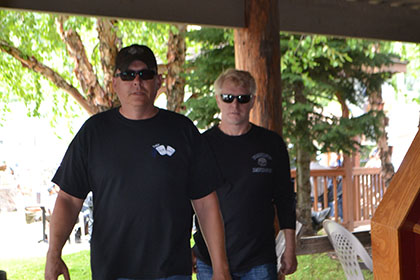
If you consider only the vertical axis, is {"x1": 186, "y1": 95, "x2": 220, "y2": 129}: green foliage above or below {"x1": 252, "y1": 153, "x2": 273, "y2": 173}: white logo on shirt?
above

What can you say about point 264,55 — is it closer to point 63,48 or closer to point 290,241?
point 290,241

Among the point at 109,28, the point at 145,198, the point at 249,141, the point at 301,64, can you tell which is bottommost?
the point at 145,198

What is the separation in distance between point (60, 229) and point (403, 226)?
51.4 inches

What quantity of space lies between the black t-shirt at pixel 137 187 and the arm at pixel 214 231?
101 mm

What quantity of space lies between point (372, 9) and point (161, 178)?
Answer: 513 centimetres

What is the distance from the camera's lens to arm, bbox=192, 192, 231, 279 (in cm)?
258

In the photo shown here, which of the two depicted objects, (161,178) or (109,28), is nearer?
(161,178)

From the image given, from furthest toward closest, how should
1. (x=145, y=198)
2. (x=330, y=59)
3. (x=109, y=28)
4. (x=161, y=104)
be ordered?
1. (x=161, y=104)
2. (x=109, y=28)
3. (x=330, y=59)
4. (x=145, y=198)

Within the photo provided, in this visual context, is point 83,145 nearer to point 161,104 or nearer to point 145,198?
point 145,198

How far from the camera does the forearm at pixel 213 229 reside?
102 inches

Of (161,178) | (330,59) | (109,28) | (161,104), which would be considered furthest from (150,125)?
(161,104)

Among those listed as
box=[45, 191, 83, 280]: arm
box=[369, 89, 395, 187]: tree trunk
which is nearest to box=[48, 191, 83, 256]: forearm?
box=[45, 191, 83, 280]: arm

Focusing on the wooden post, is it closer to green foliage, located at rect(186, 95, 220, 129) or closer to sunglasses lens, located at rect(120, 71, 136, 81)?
green foliage, located at rect(186, 95, 220, 129)

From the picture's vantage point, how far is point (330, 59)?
914 centimetres
